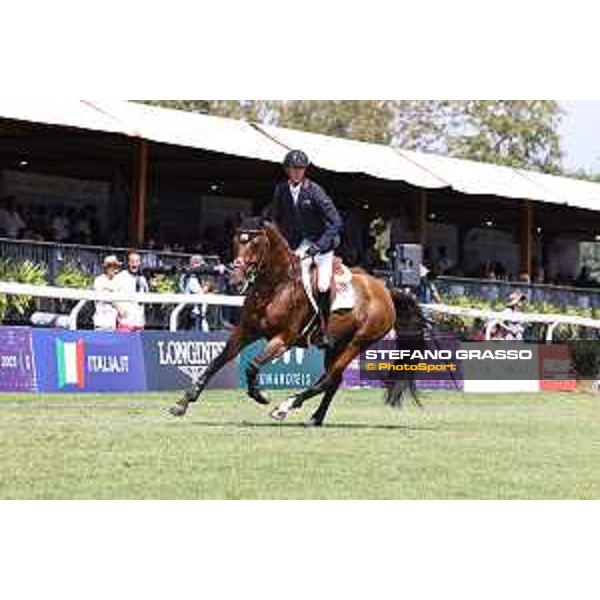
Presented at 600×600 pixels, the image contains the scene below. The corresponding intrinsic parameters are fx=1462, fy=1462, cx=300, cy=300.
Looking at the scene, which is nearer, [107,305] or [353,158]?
[107,305]

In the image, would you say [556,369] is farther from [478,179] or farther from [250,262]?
[250,262]

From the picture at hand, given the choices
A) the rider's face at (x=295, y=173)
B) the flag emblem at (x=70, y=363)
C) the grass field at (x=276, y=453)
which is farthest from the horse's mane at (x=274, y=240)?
the flag emblem at (x=70, y=363)

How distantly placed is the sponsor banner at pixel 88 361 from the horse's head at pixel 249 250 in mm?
5196

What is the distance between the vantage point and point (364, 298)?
645 inches

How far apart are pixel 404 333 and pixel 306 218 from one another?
325cm

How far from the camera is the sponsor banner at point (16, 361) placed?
18531 mm

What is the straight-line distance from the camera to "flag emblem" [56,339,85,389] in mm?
19125

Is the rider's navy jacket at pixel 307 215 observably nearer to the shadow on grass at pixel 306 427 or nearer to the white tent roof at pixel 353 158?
the shadow on grass at pixel 306 427

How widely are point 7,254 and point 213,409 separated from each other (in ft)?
19.3

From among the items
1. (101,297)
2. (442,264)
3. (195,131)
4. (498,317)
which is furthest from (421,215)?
(101,297)

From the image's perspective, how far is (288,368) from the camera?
2281 centimetres

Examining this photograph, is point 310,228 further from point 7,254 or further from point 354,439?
point 7,254

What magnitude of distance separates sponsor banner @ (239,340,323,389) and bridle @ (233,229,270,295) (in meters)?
7.35
